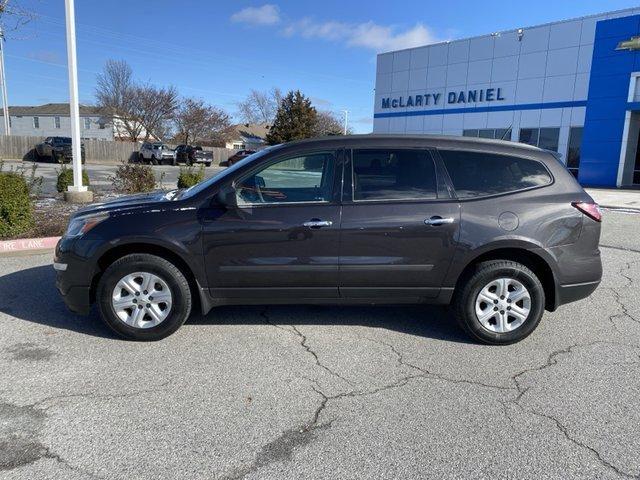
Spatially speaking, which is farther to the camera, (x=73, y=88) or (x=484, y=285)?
(x=73, y=88)

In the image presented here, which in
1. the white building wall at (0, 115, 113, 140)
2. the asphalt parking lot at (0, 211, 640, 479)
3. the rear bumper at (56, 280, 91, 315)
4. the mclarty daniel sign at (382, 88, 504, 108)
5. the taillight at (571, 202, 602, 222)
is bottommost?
the asphalt parking lot at (0, 211, 640, 479)

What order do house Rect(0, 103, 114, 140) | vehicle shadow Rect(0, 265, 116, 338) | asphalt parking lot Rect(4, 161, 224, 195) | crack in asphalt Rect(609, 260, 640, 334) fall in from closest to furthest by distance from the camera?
vehicle shadow Rect(0, 265, 116, 338)
crack in asphalt Rect(609, 260, 640, 334)
asphalt parking lot Rect(4, 161, 224, 195)
house Rect(0, 103, 114, 140)

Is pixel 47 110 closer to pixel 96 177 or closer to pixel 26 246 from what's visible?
pixel 96 177

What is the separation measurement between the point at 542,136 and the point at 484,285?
2740 centimetres

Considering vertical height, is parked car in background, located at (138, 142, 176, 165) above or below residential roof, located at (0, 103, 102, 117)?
below

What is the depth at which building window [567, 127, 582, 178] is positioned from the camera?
26.4 meters


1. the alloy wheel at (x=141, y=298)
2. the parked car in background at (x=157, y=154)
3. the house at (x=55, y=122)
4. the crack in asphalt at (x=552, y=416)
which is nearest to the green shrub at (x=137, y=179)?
the alloy wheel at (x=141, y=298)

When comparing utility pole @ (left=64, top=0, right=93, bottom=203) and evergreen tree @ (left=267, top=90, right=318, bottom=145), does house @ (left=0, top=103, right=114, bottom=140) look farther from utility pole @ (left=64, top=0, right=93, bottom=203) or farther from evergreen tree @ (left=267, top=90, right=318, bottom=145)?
utility pole @ (left=64, top=0, right=93, bottom=203)

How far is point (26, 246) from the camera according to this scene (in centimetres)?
714

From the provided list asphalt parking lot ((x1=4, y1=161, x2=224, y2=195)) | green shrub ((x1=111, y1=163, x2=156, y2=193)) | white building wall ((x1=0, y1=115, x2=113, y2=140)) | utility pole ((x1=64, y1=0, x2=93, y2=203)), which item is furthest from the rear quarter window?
white building wall ((x1=0, y1=115, x2=113, y2=140))

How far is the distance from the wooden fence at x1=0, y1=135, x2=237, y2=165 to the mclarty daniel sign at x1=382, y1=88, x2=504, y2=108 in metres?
20.8

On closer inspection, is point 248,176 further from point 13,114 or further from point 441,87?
point 13,114

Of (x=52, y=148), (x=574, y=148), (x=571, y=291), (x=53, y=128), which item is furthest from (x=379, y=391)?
(x=53, y=128)

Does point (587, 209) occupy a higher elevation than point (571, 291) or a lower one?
higher
